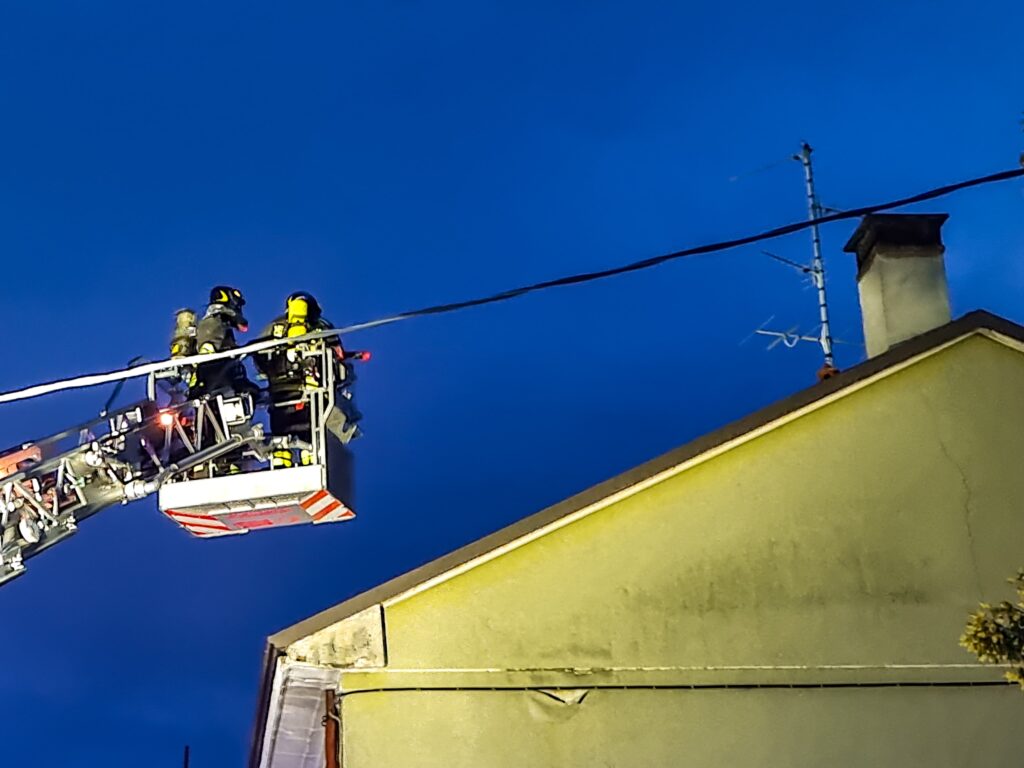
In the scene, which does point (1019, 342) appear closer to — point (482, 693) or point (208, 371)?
point (482, 693)

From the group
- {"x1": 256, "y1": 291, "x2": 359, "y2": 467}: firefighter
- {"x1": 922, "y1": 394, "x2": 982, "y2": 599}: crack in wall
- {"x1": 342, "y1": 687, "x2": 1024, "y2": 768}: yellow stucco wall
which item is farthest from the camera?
{"x1": 256, "y1": 291, "x2": 359, "y2": 467}: firefighter

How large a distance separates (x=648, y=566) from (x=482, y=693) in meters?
1.32

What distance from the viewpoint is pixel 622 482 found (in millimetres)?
8125

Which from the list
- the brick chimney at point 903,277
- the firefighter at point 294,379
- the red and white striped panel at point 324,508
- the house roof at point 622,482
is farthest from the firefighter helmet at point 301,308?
the brick chimney at point 903,277

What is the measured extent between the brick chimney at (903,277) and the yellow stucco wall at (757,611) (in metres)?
1.04

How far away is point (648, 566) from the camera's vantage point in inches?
319

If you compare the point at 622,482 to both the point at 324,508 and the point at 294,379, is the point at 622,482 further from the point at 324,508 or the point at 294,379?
the point at 294,379

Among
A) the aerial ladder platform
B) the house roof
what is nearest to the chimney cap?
the house roof

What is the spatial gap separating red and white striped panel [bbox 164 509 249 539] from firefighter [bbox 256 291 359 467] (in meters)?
0.66

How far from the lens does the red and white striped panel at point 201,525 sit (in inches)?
388

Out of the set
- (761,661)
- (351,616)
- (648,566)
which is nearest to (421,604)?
(351,616)

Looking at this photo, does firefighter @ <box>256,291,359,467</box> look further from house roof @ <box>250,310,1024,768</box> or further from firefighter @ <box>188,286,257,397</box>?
house roof @ <box>250,310,1024,768</box>

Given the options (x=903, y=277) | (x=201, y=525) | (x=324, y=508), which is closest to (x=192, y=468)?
(x=201, y=525)

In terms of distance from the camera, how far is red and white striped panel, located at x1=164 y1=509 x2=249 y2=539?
388 inches
